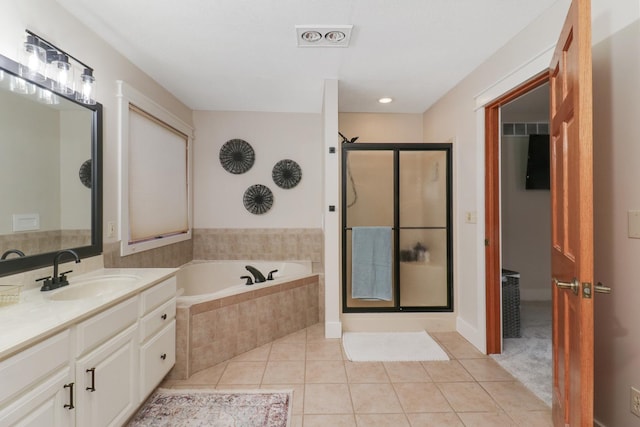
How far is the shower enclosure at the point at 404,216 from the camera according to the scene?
3107 mm

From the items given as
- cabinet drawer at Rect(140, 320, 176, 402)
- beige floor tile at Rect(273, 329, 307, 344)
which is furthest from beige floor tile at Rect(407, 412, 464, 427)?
cabinet drawer at Rect(140, 320, 176, 402)

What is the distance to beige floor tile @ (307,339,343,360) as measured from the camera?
8.29 feet

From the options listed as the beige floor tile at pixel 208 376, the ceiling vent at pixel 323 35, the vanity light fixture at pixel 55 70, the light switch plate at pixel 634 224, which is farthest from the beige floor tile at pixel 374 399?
the vanity light fixture at pixel 55 70

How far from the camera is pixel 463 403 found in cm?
193

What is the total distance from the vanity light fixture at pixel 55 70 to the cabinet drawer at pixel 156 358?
151 centimetres

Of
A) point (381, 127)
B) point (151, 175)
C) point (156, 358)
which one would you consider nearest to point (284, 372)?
point (156, 358)

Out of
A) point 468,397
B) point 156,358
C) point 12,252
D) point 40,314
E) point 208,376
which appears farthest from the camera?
point 208,376

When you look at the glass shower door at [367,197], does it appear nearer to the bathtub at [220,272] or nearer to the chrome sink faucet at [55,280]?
the bathtub at [220,272]

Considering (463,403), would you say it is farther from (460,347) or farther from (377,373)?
(460,347)

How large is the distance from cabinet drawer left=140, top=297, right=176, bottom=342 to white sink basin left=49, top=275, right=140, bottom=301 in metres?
0.23

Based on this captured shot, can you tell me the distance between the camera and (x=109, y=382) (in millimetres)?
1457

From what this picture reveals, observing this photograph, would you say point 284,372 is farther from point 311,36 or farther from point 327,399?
point 311,36

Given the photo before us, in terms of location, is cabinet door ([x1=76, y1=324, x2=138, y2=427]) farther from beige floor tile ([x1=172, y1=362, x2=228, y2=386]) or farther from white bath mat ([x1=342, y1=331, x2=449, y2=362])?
white bath mat ([x1=342, y1=331, x2=449, y2=362])

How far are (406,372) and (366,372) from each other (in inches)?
11.7
